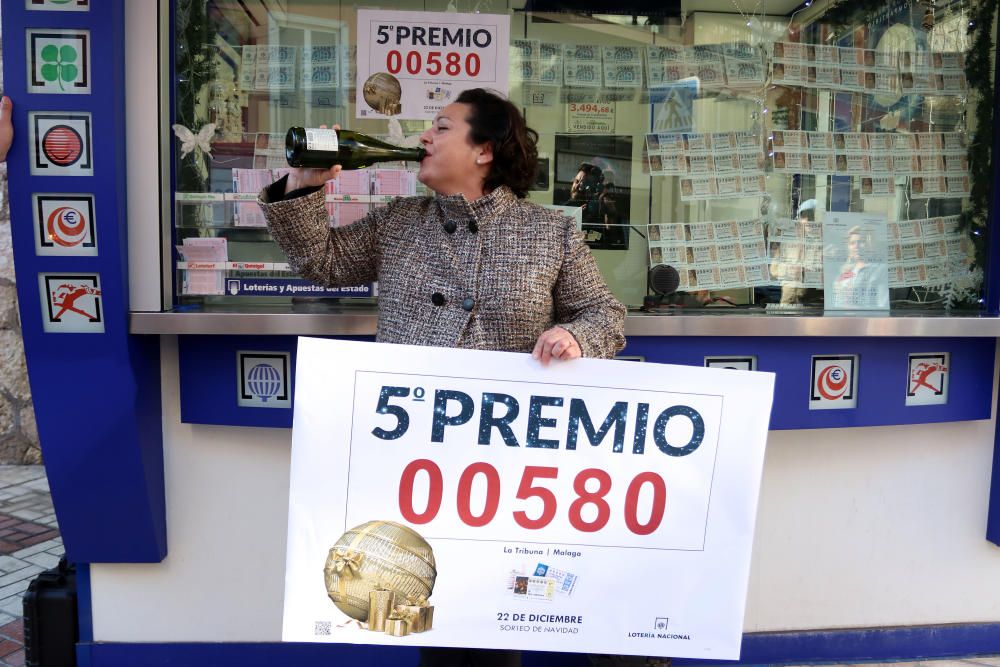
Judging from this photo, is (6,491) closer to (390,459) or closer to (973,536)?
(390,459)

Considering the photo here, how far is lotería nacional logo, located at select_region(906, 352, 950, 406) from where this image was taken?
287 cm

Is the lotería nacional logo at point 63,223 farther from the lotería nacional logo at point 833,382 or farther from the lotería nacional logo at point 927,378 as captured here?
the lotería nacional logo at point 927,378

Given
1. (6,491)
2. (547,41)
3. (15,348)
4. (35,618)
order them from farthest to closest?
(15,348) → (6,491) → (547,41) → (35,618)

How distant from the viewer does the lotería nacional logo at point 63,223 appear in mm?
2311

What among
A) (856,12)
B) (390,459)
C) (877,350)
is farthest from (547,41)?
(390,459)

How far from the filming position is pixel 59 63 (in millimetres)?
2279

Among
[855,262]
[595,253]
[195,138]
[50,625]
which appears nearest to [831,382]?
[855,262]

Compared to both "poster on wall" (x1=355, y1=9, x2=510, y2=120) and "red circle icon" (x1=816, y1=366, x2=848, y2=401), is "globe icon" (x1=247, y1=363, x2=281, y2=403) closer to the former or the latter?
"poster on wall" (x1=355, y1=9, x2=510, y2=120)

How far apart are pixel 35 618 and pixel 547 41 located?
254 cm

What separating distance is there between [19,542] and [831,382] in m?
3.83

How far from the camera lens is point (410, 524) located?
1.79 m

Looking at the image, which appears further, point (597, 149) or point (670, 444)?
point (597, 149)

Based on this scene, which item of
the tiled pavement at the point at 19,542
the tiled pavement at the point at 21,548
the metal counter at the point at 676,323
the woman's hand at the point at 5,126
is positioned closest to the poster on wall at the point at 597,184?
the metal counter at the point at 676,323

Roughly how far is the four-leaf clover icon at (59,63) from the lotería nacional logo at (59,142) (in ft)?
0.30
